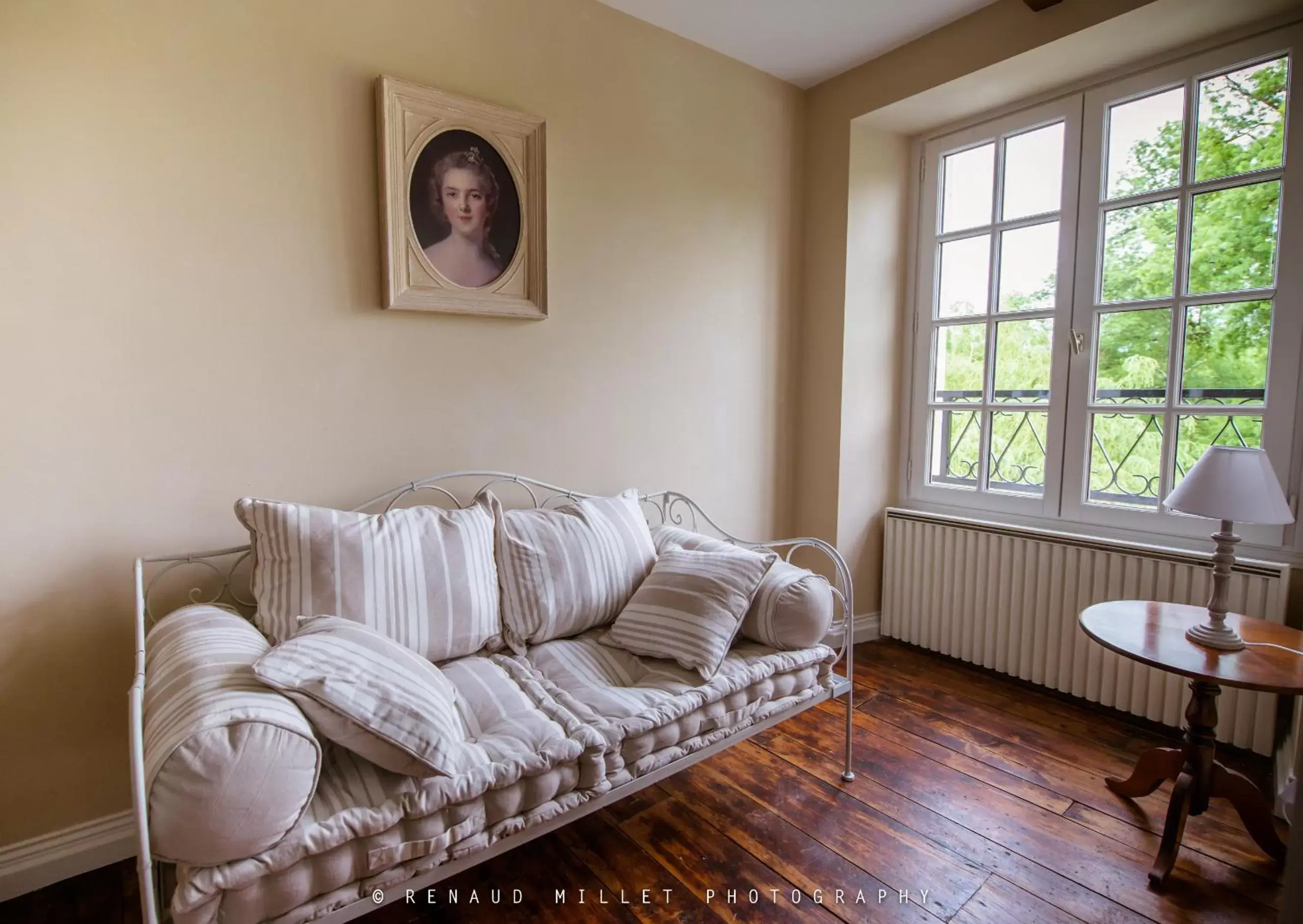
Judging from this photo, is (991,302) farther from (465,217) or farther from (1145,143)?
(465,217)

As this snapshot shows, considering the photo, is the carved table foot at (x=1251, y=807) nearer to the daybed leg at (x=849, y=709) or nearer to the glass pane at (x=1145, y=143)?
the daybed leg at (x=849, y=709)

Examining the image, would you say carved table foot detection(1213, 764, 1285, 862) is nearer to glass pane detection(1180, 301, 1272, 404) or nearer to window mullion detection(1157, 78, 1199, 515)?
window mullion detection(1157, 78, 1199, 515)

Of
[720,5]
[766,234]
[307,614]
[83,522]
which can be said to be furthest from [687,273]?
[83,522]

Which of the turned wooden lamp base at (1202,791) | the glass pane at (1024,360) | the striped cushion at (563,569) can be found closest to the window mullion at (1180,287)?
the glass pane at (1024,360)

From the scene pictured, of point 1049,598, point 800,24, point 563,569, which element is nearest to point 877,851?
point 563,569

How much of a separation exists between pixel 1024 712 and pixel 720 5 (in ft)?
9.10

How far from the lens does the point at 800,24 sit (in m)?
2.38

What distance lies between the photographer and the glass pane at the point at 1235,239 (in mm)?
2076

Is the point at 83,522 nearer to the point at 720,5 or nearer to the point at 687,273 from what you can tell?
the point at 687,273

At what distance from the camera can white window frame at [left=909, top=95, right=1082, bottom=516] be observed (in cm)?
248

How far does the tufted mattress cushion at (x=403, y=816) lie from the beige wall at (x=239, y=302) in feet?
2.78

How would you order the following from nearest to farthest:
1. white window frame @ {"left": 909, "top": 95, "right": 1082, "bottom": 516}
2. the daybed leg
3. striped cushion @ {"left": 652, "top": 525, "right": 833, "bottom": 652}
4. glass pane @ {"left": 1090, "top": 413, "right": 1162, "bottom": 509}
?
striped cushion @ {"left": 652, "top": 525, "right": 833, "bottom": 652} → the daybed leg → glass pane @ {"left": 1090, "top": 413, "right": 1162, "bottom": 509} → white window frame @ {"left": 909, "top": 95, "right": 1082, "bottom": 516}

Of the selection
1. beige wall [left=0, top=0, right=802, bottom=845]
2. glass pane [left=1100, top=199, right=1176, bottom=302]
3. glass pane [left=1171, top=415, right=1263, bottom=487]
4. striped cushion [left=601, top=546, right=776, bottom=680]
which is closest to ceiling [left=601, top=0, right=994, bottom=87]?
beige wall [left=0, top=0, right=802, bottom=845]

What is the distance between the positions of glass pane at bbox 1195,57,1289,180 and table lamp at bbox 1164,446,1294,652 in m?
1.17
